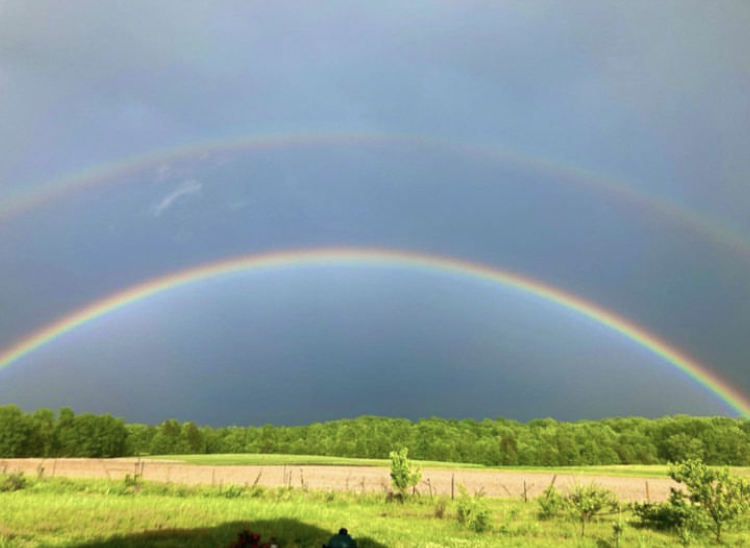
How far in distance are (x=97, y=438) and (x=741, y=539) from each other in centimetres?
9427

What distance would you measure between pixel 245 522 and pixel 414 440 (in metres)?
90.4

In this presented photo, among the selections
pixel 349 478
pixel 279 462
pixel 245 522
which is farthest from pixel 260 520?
pixel 279 462

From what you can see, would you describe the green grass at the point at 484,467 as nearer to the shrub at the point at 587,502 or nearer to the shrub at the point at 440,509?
the shrub at the point at 440,509

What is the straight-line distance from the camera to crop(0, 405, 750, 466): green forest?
283 feet

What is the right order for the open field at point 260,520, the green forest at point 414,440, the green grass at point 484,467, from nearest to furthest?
the open field at point 260,520
the green grass at point 484,467
the green forest at point 414,440

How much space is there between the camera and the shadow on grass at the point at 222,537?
595 inches

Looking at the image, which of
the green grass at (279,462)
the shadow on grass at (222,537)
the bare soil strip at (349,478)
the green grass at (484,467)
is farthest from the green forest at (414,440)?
the shadow on grass at (222,537)

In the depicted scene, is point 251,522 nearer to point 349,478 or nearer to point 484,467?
point 349,478

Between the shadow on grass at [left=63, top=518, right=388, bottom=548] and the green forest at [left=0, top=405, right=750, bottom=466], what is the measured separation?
7284 centimetres

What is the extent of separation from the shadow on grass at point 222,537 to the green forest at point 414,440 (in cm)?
7284

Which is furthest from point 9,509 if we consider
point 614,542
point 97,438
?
point 97,438

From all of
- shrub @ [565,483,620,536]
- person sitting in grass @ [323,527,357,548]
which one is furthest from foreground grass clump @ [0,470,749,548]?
person sitting in grass @ [323,527,357,548]

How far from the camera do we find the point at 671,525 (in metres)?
21.4

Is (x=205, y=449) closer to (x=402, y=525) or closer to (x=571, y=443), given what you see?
(x=571, y=443)
